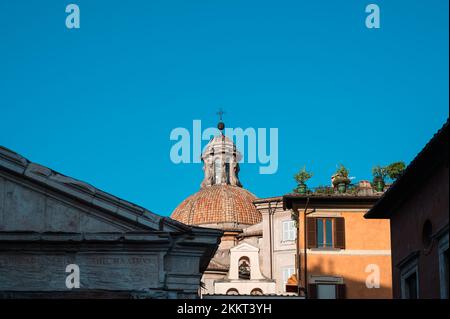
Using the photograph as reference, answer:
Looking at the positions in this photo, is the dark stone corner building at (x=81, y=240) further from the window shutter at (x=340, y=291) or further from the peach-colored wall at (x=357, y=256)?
the peach-colored wall at (x=357, y=256)

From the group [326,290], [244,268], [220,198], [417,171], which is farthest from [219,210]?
[417,171]

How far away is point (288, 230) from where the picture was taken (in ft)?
→ 263

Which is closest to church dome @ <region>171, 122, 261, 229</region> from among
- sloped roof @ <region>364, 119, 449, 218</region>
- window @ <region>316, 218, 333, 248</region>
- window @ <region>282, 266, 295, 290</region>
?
window @ <region>282, 266, 295, 290</region>

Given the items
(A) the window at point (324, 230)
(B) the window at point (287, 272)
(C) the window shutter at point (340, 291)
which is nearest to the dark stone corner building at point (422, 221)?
(C) the window shutter at point (340, 291)

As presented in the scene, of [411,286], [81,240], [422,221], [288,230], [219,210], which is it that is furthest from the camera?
[219,210]

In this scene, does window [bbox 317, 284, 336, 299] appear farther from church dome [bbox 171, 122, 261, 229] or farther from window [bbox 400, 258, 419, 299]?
church dome [bbox 171, 122, 261, 229]

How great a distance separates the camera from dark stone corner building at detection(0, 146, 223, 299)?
102 ft

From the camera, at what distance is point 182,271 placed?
31.5m

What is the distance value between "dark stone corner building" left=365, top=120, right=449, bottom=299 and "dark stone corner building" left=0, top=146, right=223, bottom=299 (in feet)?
15.0

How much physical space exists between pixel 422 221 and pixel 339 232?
1950 centimetres

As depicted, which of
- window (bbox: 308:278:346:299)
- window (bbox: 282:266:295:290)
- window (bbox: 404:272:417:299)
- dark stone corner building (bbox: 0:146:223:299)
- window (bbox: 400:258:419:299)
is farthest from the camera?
window (bbox: 282:266:295:290)

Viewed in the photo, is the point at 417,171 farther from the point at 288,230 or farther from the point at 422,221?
the point at 288,230
